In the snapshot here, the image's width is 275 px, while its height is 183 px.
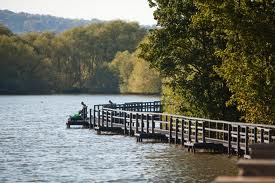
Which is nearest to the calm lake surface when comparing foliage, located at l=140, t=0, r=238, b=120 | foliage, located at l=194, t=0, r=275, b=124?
foliage, located at l=194, t=0, r=275, b=124

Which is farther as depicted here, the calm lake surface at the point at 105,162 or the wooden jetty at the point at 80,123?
the wooden jetty at the point at 80,123

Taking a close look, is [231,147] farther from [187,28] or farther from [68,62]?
[68,62]

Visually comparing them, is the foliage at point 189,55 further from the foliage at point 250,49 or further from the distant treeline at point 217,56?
the foliage at point 250,49

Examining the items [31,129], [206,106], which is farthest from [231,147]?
[31,129]

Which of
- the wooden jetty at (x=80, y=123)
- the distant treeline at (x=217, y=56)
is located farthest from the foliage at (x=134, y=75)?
the distant treeline at (x=217, y=56)

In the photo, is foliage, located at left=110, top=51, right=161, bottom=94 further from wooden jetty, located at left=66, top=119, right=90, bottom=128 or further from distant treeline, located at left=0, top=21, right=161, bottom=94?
wooden jetty, located at left=66, top=119, right=90, bottom=128

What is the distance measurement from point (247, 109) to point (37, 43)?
143870 millimetres

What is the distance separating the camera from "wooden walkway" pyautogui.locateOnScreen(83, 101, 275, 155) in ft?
103

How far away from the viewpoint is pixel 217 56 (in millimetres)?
36125

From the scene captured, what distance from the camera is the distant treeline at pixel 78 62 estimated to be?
160875mm

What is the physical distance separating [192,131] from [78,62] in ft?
468

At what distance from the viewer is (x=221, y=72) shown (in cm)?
3391

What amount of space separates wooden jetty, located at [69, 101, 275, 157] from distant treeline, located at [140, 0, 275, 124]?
1.01 metres

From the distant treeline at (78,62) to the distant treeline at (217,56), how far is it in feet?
379
